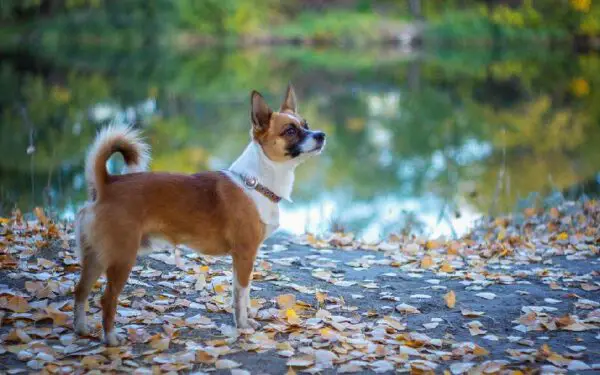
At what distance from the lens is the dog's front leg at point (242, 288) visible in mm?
5285

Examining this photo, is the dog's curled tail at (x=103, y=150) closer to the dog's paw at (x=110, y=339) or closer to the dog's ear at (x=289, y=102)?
the dog's paw at (x=110, y=339)

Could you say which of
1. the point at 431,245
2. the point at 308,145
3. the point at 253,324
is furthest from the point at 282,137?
the point at 431,245

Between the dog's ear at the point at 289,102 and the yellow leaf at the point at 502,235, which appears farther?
the yellow leaf at the point at 502,235

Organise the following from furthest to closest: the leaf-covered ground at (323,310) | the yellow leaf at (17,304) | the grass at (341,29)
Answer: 1. the grass at (341,29)
2. the yellow leaf at (17,304)
3. the leaf-covered ground at (323,310)

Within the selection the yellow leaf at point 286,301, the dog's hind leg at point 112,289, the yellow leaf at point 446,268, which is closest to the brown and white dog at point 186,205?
the dog's hind leg at point 112,289

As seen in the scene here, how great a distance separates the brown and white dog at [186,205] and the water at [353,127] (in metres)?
4.02

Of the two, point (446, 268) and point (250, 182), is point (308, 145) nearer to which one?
point (250, 182)

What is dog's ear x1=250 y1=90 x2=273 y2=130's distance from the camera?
5.28m

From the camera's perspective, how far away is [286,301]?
6.00 metres

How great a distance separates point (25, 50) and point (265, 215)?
124 ft

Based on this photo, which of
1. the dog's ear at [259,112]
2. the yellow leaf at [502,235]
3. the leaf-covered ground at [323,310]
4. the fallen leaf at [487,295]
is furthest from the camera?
the yellow leaf at [502,235]

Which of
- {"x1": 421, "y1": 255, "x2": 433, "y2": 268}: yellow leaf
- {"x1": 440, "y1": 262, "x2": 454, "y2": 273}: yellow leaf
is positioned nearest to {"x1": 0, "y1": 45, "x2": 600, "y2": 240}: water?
{"x1": 421, "y1": 255, "x2": 433, "y2": 268}: yellow leaf

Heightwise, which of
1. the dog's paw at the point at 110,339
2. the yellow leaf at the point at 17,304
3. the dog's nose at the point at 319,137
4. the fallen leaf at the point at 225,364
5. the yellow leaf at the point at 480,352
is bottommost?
the yellow leaf at the point at 480,352

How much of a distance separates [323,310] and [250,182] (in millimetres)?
1230
